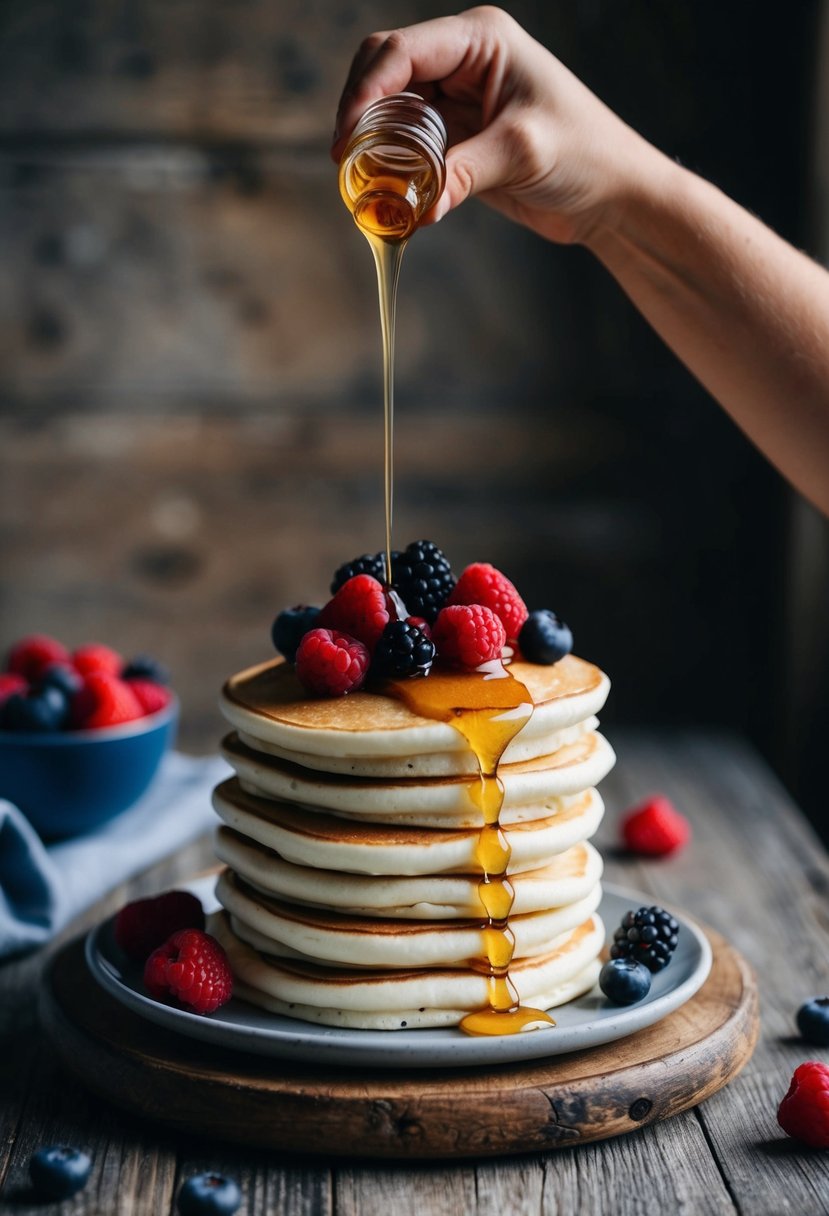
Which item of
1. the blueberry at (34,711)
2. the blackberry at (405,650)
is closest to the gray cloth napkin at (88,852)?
the blueberry at (34,711)

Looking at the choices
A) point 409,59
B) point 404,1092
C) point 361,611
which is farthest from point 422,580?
point 409,59

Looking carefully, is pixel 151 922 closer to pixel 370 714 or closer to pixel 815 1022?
pixel 370 714

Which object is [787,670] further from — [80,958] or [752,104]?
[80,958]

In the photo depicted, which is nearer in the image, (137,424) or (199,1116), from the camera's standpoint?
(199,1116)

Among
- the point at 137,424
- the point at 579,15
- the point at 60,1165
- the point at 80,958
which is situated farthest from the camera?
the point at 137,424

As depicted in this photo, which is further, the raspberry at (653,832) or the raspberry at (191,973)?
the raspberry at (653,832)

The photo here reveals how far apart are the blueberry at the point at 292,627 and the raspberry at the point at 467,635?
20 cm

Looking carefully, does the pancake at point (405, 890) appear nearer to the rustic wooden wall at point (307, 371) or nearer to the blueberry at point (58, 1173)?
the blueberry at point (58, 1173)

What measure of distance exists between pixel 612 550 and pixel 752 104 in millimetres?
1317

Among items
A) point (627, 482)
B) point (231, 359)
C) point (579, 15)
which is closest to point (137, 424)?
point (231, 359)

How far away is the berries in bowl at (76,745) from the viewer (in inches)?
86.1

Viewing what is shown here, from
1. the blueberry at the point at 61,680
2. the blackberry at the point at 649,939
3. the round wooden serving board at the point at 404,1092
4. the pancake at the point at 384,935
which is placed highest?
the blueberry at the point at 61,680

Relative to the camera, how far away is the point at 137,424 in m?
3.76

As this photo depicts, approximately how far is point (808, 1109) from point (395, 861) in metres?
0.51
